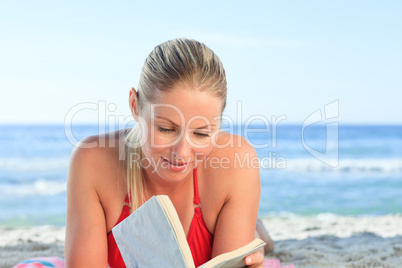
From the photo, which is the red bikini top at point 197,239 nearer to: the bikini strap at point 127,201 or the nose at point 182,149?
the bikini strap at point 127,201

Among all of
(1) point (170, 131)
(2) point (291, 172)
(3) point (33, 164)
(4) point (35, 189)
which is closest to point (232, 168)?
(1) point (170, 131)

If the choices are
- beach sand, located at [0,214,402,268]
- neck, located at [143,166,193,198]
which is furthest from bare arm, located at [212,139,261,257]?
beach sand, located at [0,214,402,268]

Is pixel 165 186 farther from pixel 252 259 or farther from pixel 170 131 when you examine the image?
pixel 252 259

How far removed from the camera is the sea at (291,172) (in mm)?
7732

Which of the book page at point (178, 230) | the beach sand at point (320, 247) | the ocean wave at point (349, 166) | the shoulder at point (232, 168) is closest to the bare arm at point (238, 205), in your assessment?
the shoulder at point (232, 168)

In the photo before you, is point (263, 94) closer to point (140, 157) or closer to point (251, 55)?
point (251, 55)

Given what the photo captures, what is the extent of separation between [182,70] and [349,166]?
486 inches

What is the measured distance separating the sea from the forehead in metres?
0.52

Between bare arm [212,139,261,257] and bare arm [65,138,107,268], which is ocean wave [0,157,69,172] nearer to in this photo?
bare arm [65,138,107,268]

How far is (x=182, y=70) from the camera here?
5.51 ft

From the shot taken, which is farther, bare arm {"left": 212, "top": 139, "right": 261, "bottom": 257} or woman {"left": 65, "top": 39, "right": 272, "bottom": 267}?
bare arm {"left": 212, "top": 139, "right": 261, "bottom": 257}

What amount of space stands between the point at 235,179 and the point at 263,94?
17442 mm


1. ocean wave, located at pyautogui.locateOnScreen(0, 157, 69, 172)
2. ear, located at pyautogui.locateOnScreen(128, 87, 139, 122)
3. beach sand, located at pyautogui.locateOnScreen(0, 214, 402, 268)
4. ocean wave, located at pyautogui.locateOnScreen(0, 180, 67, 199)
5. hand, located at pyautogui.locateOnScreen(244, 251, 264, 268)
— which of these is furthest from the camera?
ocean wave, located at pyautogui.locateOnScreen(0, 157, 69, 172)

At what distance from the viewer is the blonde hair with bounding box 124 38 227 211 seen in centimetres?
166
